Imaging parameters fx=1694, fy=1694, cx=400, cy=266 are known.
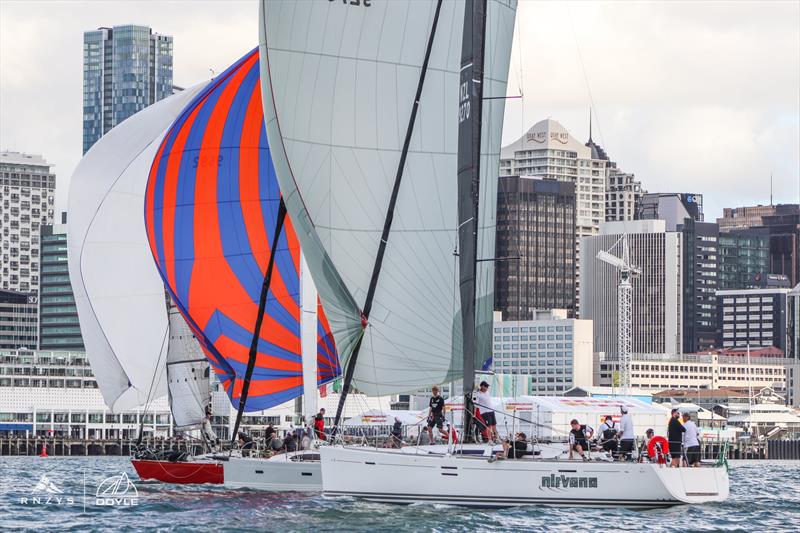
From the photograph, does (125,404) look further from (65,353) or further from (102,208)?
(65,353)

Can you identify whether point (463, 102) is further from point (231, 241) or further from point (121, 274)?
point (121, 274)

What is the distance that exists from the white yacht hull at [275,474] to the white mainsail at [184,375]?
671cm

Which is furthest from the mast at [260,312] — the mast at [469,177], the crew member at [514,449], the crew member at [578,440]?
the crew member at [578,440]

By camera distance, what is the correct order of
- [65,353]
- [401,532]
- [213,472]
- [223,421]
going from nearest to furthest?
[401,532], [213,472], [223,421], [65,353]

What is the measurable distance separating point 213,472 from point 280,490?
179 inches

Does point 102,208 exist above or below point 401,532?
above

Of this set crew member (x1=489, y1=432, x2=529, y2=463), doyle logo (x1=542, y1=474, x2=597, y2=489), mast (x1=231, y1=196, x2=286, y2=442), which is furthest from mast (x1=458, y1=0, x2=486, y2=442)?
mast (x1=231, y1=196, x2=286, y2=442)

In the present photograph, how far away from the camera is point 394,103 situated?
3659 cm

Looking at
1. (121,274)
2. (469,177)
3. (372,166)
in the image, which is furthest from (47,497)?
(469,177)

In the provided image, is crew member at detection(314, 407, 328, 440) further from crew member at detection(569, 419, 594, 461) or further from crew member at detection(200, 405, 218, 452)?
crew member at detection(569, 419, 594, 461)

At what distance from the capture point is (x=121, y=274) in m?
50.0

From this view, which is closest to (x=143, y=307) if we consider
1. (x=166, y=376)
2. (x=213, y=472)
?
(x=166, y=376)

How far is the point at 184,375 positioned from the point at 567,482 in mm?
19005

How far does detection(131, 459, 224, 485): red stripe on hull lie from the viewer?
45.7m
